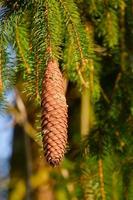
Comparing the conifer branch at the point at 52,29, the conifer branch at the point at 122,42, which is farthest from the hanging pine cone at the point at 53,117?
the conifer branch at the point at 122,42

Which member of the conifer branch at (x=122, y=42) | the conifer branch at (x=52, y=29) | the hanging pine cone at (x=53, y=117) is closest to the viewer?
the hanging pine cone at (x=53, y=117)


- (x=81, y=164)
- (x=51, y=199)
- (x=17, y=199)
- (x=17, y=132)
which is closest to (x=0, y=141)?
(x=17, y=132)

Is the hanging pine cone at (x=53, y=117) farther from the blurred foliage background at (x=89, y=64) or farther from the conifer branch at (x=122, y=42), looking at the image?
the conifer branch at (x=122, y=42)

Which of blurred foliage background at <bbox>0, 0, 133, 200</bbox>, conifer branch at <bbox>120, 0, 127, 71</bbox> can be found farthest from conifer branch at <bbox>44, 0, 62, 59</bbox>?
conifer branch at <bbox>120, 0, 127, 71</bbox>

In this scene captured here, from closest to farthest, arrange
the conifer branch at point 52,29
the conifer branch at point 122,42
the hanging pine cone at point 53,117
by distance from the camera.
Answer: the hanging pine cone at point 53,117
the conifer branch at point 52,29
the conifer branch at point 122,42

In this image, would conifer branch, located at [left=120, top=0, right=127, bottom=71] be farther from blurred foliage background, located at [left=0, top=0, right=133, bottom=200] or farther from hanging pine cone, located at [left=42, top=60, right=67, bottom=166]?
hanging pine cone, located at [left=42, top=60, right=67, bottom=166]

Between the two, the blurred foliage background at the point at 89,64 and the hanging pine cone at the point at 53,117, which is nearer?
the hanging pine cone at the point at 53,117

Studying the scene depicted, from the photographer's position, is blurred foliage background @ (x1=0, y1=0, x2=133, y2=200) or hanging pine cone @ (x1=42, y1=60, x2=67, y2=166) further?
blurred foliage background @ (x1=0, y1=0, x2=133, y2=200)
